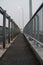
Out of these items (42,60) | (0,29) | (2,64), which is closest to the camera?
(42,60)

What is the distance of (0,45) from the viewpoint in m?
9.38

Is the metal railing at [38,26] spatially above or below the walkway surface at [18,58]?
above

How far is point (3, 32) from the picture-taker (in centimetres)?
911

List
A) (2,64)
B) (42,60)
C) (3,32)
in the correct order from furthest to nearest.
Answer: (3,32) < (2,64) < (42,60)

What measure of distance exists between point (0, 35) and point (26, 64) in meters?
3.64

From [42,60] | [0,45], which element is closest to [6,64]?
[42,60]

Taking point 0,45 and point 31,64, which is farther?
point 0,45

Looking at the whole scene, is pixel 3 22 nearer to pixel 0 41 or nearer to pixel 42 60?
pixel 0 41

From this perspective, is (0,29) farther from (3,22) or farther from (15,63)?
(15,63)

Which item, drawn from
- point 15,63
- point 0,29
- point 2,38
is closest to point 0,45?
point 2,38

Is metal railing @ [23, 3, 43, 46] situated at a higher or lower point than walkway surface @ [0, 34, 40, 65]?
higher

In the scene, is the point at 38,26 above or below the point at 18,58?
above

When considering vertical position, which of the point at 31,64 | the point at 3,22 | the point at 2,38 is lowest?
the point at 31,64

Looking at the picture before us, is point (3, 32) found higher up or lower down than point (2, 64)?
higher up
